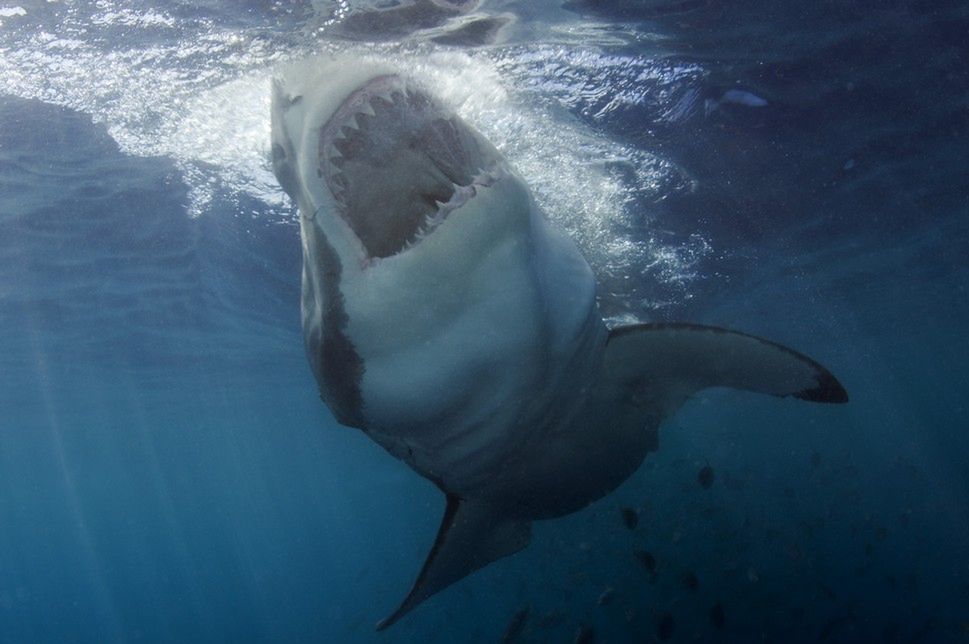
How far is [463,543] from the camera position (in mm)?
5477

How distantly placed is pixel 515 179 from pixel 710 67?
776cm

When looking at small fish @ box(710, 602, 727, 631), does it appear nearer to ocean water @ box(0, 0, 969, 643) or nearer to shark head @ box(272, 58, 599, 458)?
ocean water @ box(0, 0, 969, 643)

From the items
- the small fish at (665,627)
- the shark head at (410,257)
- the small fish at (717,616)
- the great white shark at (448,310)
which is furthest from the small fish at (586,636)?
the shark head at (410,257)

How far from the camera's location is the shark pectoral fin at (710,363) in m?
4.18

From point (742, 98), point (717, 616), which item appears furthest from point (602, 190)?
point (717, 616)

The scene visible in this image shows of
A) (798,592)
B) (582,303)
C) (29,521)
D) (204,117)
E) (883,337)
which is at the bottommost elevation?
(29,521)

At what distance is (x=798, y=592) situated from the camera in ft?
65.7

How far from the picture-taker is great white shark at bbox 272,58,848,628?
8.87ft

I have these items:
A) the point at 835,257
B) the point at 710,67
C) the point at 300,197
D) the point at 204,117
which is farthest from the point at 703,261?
the point at 300,197

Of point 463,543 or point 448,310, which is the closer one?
point 448,310

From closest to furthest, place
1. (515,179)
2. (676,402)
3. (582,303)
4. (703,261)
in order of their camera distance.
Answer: (515,179), (582,303), (676,402), (703,261)

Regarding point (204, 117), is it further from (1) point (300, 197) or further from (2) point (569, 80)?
(1) point (300, 197)

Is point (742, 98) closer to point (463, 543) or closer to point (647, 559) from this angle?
point (647, 559)

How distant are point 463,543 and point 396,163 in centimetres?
351
